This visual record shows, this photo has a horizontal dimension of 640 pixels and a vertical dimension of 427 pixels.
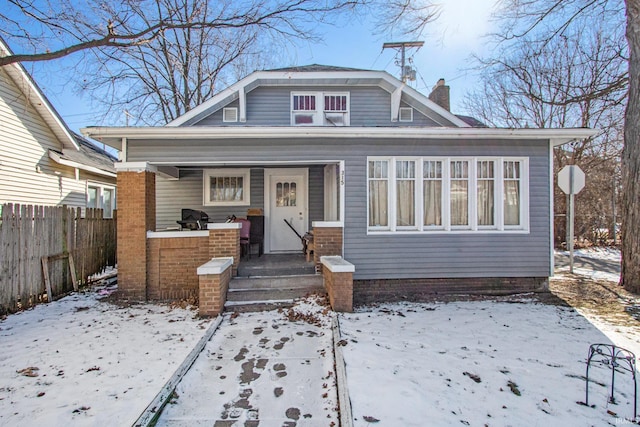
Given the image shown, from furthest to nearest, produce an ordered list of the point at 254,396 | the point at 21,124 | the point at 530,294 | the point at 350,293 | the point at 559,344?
the point at 21,124 < the point at 530,294 < the point at 350,293 < the point at 559,344 < the point at 254,396

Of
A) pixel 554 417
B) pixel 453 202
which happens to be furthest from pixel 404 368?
pixel 453 202

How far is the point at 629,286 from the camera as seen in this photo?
23.2 feet

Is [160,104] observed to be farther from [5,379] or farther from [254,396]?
[254,396]

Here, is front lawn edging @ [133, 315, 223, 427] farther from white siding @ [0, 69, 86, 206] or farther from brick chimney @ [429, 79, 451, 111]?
brick chimney @ [429, 79, 451, 111]

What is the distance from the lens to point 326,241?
6578 millimetres

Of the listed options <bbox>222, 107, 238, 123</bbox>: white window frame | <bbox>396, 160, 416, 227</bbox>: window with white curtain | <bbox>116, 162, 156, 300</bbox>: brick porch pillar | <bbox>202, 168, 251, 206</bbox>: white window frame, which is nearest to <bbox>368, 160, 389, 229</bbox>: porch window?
<bbox>396, 160, 416, 227</bbox>: window with white curtain

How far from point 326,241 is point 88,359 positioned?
4.08 metres

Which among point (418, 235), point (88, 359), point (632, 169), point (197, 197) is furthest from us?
point (197, 197)

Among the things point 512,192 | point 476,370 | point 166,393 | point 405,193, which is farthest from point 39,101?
point 512,192

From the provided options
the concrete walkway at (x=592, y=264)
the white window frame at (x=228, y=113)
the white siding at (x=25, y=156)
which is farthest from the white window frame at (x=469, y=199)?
the white siding at (x=25, y=156)

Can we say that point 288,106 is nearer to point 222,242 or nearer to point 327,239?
point 327,239

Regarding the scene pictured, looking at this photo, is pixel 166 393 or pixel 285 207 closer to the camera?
pixel 166 393

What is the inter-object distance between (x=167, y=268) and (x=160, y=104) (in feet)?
41.3

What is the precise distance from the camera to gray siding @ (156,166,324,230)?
8.94 meters
